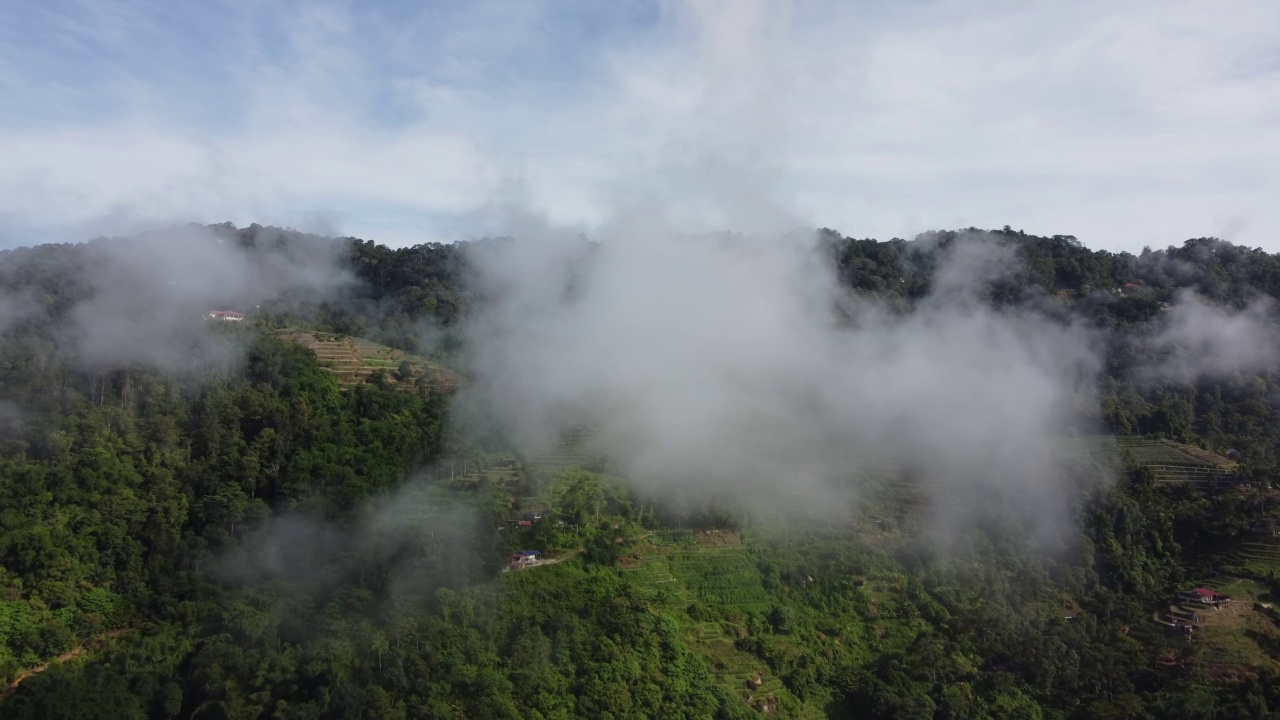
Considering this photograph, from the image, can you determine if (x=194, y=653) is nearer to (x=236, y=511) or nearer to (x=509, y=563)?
(x=236, y=511)

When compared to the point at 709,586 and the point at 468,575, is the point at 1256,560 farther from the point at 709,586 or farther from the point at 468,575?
the point at 468,575

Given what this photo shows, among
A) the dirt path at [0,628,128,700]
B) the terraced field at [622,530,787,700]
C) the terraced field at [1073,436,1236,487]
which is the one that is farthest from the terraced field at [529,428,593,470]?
the terraced field at [1073,436,1236,487]

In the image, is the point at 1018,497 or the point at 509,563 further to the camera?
the point at 1018,497

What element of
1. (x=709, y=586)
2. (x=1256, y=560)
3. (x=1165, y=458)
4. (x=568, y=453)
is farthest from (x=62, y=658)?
(x=1165, y=458)

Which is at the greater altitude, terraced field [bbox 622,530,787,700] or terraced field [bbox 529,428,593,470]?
terraced field [bbox 529,428,593,470]

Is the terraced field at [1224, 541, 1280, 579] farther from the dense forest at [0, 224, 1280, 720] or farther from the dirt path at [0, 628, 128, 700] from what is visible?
the dirt path at [0, 628, 128, 700]

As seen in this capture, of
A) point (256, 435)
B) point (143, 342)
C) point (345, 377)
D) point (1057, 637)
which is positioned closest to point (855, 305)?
point (1057, 637)
